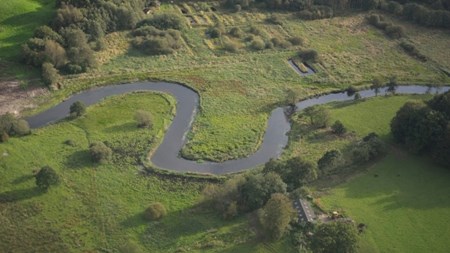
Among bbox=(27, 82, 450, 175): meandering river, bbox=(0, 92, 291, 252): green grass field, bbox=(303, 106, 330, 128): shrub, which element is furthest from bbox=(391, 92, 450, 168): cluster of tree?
bbox=(0, 92, 291, 252): green grass field

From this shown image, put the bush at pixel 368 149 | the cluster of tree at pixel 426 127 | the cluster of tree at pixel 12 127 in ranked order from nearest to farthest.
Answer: the cluster of tree at pixel 426 127
the bush at pixel 368 149
the cluster of tree at pixel 12 127

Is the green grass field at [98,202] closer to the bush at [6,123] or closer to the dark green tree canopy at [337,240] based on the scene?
the bush at [6,123]

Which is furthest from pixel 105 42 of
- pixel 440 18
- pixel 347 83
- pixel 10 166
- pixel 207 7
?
pixel 440 18

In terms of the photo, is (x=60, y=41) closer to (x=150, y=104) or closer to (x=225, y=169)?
(x=150, y=104)

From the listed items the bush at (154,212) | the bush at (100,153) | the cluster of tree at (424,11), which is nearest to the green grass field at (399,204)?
the bush at (154,212)

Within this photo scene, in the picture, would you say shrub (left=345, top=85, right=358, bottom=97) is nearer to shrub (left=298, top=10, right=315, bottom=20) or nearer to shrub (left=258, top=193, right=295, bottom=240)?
shrub (left=298, top=10, right=315, bottom=20)

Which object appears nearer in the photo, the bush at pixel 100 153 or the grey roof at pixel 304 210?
the grey roof at pixel 304 210
